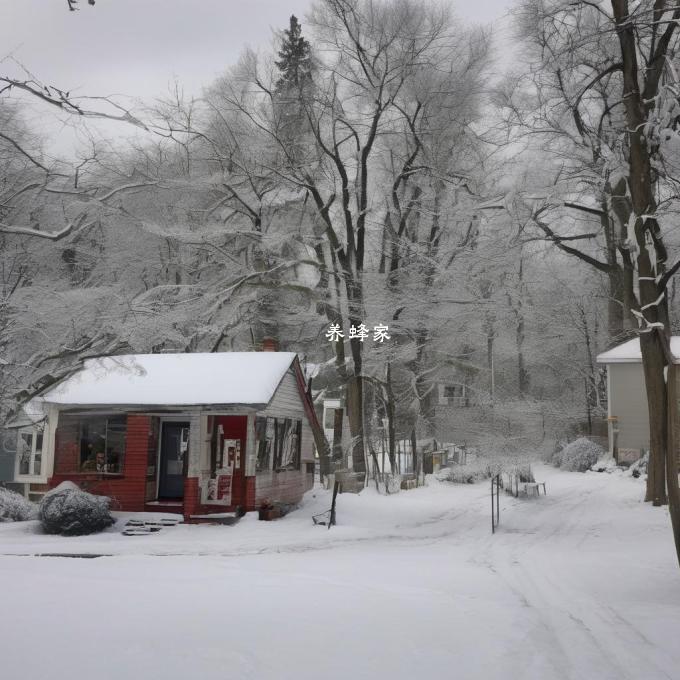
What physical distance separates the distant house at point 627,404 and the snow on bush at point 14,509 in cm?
2384

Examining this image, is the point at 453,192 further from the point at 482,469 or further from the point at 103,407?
the point at 103,407

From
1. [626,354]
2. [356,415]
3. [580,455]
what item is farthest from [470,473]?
[626,354]

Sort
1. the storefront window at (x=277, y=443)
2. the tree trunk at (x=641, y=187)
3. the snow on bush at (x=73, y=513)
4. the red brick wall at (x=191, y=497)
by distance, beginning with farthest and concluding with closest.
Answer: the storefront window at (x=277, y=443) < the red brick wall at (x=191, y=497) < the snow on bush at (x=73, y=513) < the tree trunk at (x=641, y=187)

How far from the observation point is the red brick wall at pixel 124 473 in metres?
18.1

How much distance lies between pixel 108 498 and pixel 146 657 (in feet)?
41.6

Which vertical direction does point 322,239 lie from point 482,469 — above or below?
above

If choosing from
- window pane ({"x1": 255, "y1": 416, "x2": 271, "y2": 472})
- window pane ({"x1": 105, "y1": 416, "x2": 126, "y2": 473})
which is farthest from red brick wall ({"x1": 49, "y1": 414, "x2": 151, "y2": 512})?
window pane ({"x1": 255, "y1": 416, "x2": 271, "y2": 472})

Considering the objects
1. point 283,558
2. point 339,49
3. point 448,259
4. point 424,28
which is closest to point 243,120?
point 339,49

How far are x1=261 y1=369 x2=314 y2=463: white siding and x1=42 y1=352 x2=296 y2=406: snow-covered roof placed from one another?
0.70 metres

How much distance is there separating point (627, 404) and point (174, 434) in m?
21.3

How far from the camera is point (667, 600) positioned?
881 cm

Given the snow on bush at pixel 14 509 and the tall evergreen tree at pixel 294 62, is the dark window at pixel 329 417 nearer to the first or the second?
the tall evergreen tree at pixel 294 62

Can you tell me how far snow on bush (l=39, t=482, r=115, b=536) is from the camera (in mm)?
15883

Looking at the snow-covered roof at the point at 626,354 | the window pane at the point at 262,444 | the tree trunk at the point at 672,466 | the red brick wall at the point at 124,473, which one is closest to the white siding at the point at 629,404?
the snow-covered roof at the point at 626,354
